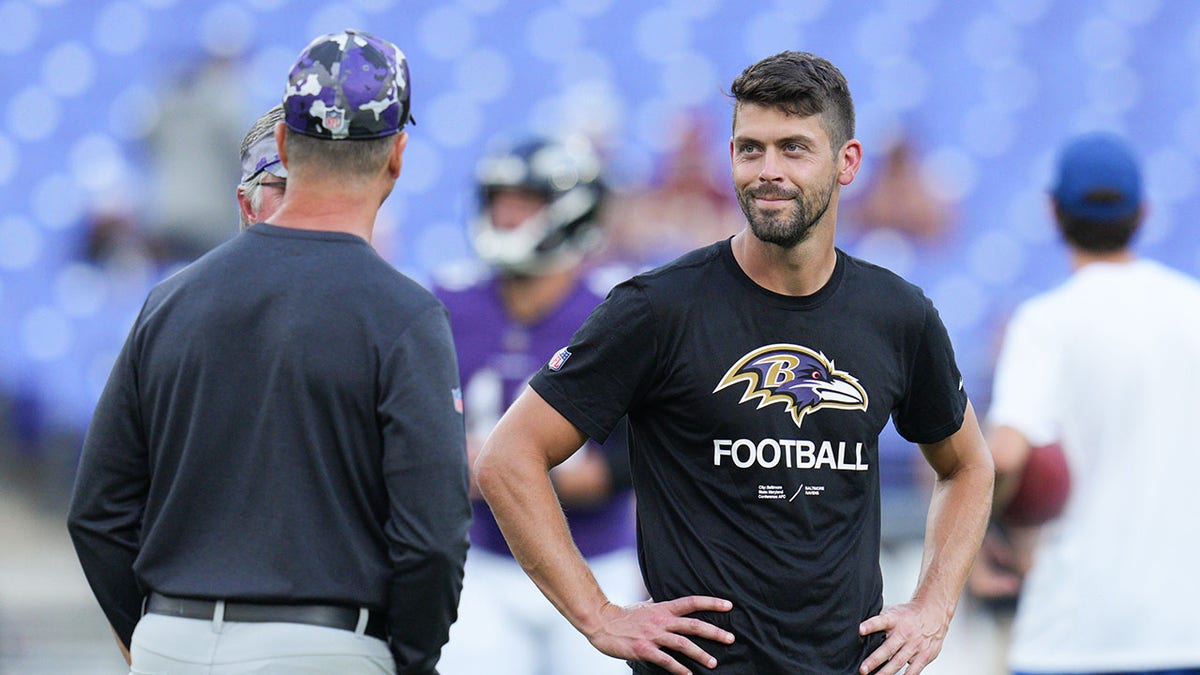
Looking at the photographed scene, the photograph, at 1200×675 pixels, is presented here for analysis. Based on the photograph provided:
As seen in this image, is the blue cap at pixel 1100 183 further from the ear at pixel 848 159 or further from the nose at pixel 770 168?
the nose at pixel 770 168

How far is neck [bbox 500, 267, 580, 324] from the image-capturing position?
19.4ft

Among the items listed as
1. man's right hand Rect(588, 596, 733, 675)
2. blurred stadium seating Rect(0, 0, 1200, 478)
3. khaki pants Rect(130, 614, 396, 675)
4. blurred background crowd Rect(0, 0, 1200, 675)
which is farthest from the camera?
blurred stadium seating Rect(0, 0, 1200, 478)

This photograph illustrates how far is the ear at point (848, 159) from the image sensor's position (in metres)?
3.30

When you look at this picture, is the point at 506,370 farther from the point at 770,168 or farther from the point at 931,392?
the point at 770,168

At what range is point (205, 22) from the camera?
10734mm

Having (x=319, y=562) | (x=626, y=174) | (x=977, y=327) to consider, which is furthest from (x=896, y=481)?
(x=319, y=562)

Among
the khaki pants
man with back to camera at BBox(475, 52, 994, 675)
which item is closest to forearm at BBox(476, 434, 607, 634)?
man with back to camera at BBox(475, 52, 994, 675)

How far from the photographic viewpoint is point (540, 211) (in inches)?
233

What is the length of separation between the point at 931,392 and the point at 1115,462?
4.45 feet

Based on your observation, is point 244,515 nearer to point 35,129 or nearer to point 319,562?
point 319,562

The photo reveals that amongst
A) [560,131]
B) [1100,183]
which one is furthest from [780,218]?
[560,131]

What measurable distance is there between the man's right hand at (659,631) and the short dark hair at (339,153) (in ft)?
3.48

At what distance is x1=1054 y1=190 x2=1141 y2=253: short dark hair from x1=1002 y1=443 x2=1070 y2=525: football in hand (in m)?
0.63

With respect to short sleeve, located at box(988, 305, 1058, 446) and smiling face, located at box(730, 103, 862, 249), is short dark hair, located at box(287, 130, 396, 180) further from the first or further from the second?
short sleeve, located at box(988, 305, 1058, 446)
